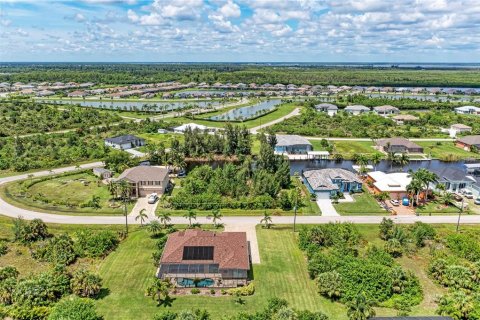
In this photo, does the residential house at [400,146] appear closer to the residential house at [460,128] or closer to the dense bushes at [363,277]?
the residential house at [460,128]

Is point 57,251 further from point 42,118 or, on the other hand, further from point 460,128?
point 460,128

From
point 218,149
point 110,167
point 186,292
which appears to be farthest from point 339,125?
point 186,292

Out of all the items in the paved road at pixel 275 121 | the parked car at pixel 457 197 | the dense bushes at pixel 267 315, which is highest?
the paved road at pixel 275 121

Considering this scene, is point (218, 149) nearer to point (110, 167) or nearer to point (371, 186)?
point (110, 167)

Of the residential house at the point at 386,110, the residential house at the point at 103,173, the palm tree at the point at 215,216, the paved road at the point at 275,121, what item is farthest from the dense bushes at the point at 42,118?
the residential house at the point at 386,110

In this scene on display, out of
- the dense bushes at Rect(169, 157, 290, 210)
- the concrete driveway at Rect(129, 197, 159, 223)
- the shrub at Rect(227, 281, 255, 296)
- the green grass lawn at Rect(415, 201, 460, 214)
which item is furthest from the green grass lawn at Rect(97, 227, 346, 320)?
the green grass lawn at Rect(415, 201, 460, 214)

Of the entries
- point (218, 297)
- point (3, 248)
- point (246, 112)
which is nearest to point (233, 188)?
point (218, 297)
